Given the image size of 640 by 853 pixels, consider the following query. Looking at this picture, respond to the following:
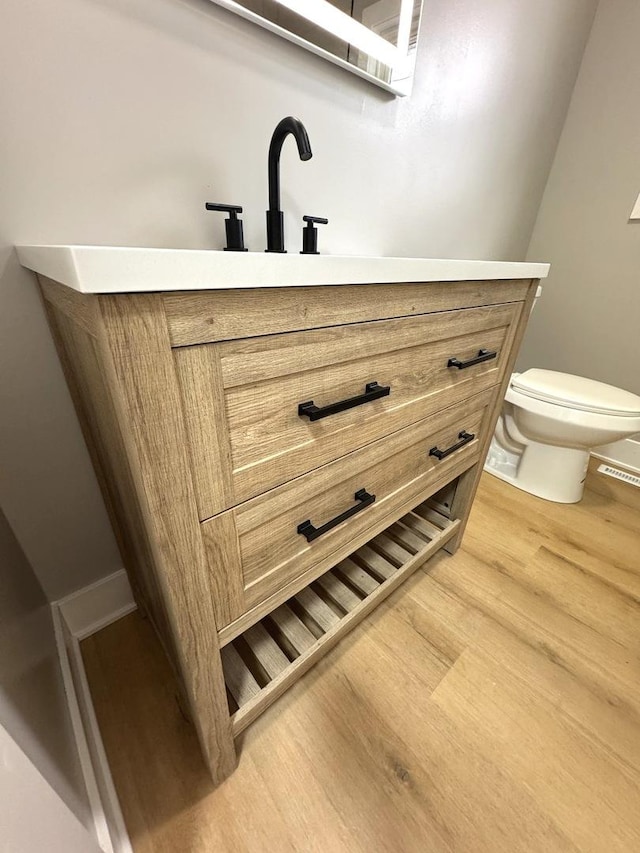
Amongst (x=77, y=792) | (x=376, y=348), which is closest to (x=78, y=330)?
(x=376, y=348)

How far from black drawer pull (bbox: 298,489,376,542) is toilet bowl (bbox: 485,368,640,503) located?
948 mm

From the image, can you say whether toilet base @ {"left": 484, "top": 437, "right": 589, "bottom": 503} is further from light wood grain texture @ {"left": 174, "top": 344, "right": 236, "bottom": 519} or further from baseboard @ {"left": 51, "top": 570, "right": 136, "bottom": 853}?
baseboard @ {"left": 51, "top": 570, "right": 136, "bottom": 853}

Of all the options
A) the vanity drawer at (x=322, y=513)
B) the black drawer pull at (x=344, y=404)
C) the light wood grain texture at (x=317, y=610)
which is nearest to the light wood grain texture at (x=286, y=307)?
the black drawer pull at (x=344, y=404)

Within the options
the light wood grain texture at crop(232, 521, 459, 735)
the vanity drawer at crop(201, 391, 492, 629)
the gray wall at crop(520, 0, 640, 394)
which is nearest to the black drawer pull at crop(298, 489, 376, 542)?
the vanity drawer at crop(201, 391, 492, 629)

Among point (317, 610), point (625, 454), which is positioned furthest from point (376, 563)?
point (625, 454)

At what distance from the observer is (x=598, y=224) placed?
5.03 ft

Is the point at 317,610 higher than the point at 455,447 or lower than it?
lower

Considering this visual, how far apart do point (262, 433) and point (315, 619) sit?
587 millimetres

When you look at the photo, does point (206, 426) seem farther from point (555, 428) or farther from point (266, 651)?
point (555, 428)

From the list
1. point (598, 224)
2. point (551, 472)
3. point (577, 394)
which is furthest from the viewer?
point (598, 224)

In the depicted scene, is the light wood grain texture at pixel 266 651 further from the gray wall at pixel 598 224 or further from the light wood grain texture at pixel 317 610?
the gray wall at pixel 598 224

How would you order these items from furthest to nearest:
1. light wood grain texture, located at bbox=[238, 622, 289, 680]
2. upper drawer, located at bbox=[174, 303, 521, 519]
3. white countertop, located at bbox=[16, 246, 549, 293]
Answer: light wood grain texture, located at bbox=[238, 622, 289, 680] < upper drawer, located at bbox=[174, 303, 521, 519] < white countertop, located at bbox=[16, 246, 549, 293]

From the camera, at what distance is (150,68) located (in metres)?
0.54

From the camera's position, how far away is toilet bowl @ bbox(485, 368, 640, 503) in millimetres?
1158
